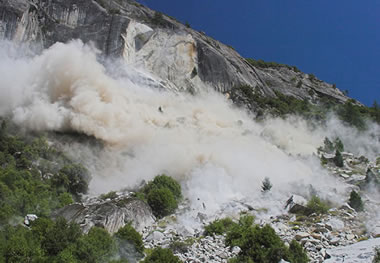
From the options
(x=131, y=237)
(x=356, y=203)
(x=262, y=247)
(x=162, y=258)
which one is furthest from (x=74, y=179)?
(x=356, y=203)

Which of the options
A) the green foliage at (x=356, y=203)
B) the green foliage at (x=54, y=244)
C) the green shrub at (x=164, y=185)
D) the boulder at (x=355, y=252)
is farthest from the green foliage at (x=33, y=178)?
the green foliage at (x=356, y=203)

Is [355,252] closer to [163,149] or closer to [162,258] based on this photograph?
[162,258]

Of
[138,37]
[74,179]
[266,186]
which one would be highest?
[138,37]

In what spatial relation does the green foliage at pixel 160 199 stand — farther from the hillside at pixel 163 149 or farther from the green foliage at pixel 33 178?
the green foliage at pixel 33 178

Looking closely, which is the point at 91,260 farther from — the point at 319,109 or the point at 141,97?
the point at 319,109

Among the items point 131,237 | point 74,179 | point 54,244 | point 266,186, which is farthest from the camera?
point 74,179

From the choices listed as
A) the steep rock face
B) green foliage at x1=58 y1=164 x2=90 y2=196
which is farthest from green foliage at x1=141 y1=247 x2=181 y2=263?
the steep rock face
